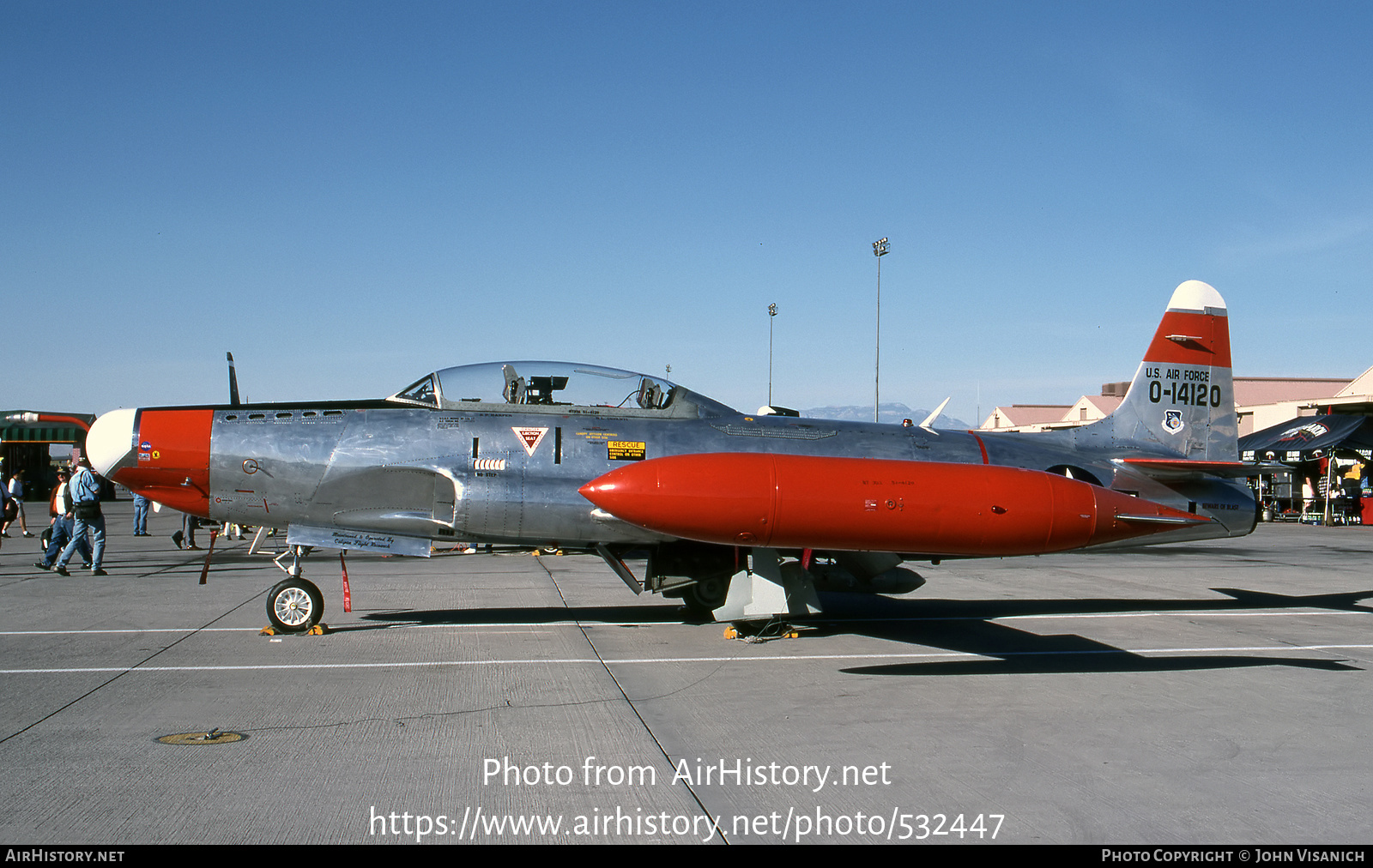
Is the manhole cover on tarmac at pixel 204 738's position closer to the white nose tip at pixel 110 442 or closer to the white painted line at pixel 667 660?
the white painted line at pixel 667 660

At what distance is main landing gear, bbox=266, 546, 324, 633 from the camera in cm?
1022

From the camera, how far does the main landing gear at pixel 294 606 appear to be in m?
10.2

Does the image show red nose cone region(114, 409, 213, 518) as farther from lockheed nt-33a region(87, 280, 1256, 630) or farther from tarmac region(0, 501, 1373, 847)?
tarmac region(0, 501, 1373, 847)

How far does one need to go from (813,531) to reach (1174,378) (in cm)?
732

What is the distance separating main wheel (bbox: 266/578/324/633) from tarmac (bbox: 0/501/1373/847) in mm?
376

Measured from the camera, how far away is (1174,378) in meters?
12.9

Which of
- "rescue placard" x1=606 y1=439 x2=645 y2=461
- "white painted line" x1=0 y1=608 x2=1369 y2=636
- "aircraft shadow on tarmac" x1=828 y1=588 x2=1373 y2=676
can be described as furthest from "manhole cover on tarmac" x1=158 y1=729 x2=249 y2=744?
"aircraft shadow on tarmac" x1=828 y1=588 x2=1373 y2=676

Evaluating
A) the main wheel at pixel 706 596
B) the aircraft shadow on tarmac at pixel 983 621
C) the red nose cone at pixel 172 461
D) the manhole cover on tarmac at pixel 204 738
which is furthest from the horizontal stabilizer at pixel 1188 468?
the red nose cone at pixel 172 461

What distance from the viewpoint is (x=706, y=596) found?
11.6 metres

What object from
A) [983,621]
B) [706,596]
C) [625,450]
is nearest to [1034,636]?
[983,621]

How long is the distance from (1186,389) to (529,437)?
29.1 feet
